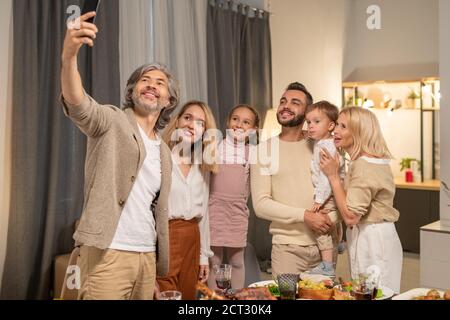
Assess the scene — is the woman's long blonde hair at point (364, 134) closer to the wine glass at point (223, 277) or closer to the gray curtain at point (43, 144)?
the wine glass at point (223, 277)

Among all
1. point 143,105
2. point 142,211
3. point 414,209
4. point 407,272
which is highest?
point 143,105

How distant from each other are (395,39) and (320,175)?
11.7ft

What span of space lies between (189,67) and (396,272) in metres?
2.07

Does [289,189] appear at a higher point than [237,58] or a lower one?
lower

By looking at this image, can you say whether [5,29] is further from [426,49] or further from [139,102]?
[426,49]

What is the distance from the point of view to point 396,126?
5418mm

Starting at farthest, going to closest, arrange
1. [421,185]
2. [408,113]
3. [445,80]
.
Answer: [408,113] → [421,185] → [445,80]

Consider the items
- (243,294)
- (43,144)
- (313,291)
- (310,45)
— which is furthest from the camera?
(310,45)

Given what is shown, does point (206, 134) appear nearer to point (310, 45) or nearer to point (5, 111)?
point (5, 111)

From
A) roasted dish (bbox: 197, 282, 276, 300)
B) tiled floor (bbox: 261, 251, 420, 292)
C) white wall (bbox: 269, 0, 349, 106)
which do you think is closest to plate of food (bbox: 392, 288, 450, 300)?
roasted dish (bbox: 197, 282, 276, 300)

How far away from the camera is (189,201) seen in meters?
2.20

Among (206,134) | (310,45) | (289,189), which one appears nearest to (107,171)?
(206,134)

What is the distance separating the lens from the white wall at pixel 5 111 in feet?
8.69

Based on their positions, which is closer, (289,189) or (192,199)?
(192,199)
